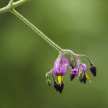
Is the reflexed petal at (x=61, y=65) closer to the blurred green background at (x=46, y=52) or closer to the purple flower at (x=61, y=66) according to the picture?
the purple flower at (x=61, y=66)

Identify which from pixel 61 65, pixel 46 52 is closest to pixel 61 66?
pixel 61 65

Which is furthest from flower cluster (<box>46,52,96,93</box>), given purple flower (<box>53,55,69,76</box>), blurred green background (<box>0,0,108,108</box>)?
blurred green background (<box>0,0,108,108</box>)

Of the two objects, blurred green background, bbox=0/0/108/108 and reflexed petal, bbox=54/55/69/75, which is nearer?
reflexed petal, bbox=54/55/69/75

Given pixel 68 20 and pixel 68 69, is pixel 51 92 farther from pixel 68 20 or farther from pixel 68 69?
pixel 68 69

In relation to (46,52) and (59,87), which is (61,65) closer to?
(59,87)

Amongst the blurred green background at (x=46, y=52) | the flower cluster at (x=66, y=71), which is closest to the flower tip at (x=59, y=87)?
the flower cluster at (x=66, y=71)

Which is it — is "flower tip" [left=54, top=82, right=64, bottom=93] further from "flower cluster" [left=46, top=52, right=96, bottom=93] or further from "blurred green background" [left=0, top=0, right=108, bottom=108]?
"blurred green background" [left=0, top=0, right=108, bottom=108]

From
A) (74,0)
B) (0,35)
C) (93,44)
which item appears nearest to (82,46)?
(93,44)
